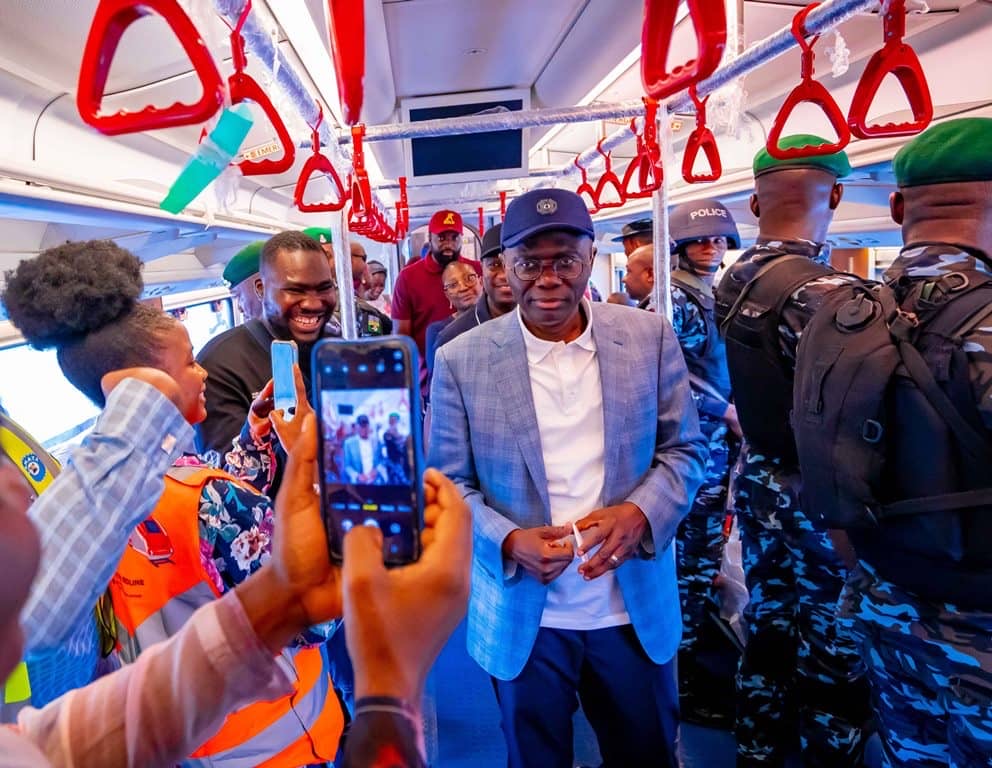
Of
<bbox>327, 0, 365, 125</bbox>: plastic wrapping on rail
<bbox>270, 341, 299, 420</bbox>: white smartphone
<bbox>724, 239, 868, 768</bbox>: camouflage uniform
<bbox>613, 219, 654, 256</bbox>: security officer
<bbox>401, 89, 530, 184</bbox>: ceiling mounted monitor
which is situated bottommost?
<bbox>724, 239, 868, 768</bbox>: camouflage uniform

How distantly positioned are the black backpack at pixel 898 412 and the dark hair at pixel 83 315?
1489 mm

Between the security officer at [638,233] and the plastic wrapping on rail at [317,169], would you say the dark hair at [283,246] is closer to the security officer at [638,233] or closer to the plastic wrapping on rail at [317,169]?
the plastic wrapping on rail at [317,169]

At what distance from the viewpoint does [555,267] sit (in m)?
1.64

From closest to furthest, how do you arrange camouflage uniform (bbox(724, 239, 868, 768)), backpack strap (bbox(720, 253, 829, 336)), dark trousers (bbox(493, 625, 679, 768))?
dark trousers (bbox(493, 625, 679, 768)) < backpack strap (bbox(720, 253, 829, 336)) < camouflage uniform (bbox(724, 239, 868, 768))

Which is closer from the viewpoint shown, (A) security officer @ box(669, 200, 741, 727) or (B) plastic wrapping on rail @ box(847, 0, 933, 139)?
(B) plastic wrapping on rail @ box(847, 0, 933, 139)

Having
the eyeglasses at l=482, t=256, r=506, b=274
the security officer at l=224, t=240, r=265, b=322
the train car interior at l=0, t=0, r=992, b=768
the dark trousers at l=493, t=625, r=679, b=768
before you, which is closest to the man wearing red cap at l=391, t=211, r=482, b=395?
the train car interior at l=0, t=0, r=992, b=768

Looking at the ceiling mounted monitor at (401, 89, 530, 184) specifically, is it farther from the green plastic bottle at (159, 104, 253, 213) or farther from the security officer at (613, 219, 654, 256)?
the green plastic bottle at (159, 104, 253, 213)

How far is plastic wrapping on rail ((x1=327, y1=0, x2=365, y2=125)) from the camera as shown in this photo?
1021mm

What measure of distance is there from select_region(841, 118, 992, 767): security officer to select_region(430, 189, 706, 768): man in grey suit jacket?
0.49m

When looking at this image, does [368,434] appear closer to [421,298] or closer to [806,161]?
[806,161]

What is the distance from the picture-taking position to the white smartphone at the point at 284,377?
1499mm

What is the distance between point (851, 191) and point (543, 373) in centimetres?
311

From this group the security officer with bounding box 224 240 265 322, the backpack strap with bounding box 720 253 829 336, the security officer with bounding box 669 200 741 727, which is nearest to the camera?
the backpack strap with bounding box 720 253 829 336

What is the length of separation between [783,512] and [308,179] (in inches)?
74.3
